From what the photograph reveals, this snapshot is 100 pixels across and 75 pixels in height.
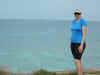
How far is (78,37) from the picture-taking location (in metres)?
6.64

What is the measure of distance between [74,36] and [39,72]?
4.33ft

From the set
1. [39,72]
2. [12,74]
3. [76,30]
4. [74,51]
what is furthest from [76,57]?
[12,74]

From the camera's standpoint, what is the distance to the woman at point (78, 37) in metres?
6.53

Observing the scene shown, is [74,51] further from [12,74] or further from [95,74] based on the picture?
[12,74]

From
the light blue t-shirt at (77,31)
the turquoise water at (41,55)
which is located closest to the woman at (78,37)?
the light blue t-shirt at (77,31)

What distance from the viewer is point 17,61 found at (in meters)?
22.1

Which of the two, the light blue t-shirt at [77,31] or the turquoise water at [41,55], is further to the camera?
the turquoise water at [41,55]

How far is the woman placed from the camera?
653 centimetres

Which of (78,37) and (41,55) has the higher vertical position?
(78,37)
